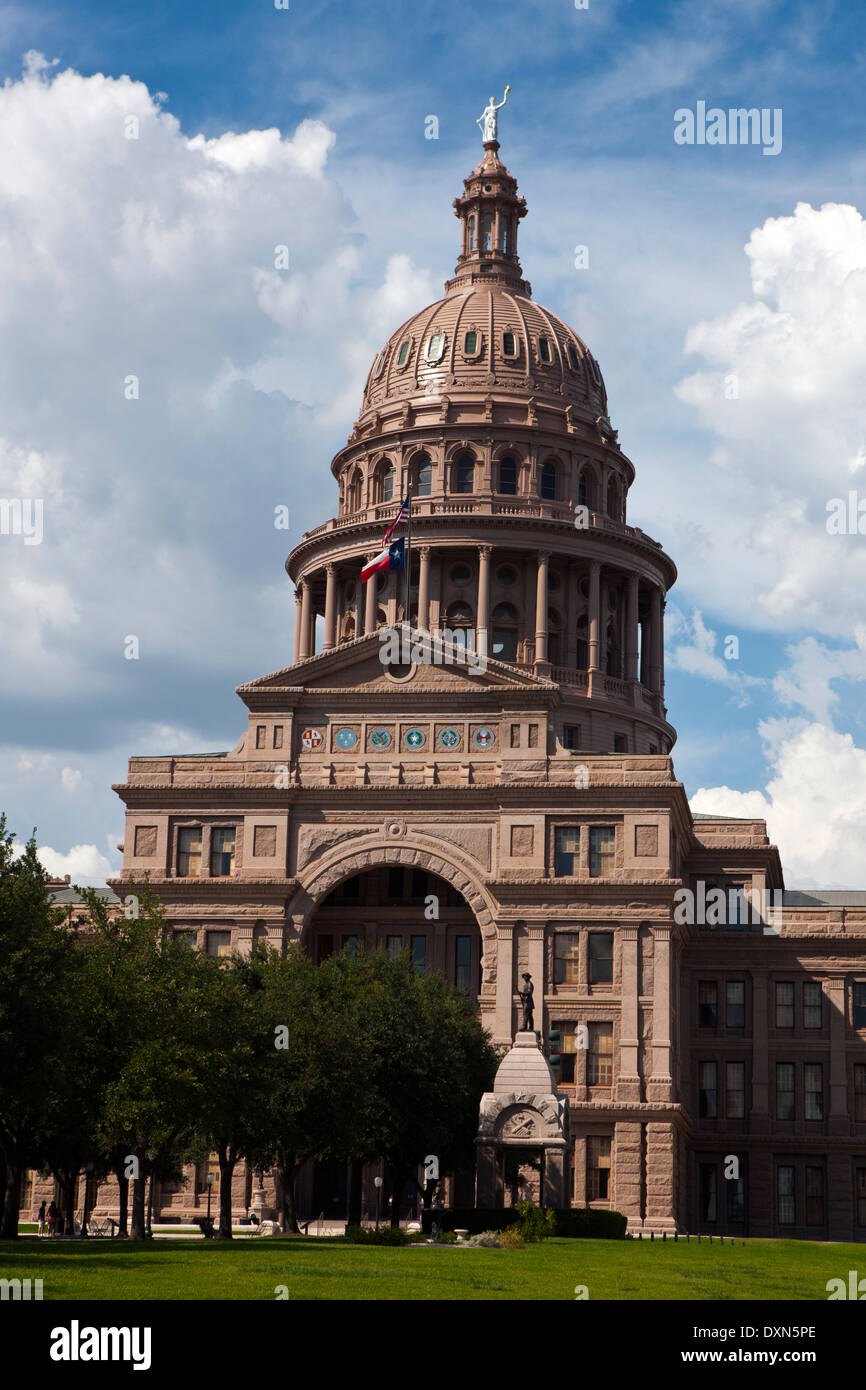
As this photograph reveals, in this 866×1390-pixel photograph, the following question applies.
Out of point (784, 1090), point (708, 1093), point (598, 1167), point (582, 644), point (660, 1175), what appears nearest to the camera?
point (660, 1175)

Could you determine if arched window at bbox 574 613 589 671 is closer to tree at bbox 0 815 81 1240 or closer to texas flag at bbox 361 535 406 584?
texas flag at bbox 361 535 406 584

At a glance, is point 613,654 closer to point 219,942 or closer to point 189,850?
point 189,850

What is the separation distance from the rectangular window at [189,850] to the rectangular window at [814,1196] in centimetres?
3087

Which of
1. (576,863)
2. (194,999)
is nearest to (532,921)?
(576,863)

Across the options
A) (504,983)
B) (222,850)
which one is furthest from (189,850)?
(504,983)

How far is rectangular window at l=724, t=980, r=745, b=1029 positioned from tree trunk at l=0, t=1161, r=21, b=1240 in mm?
41558

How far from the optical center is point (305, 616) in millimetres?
109500

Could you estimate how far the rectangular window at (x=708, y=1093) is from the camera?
280ft

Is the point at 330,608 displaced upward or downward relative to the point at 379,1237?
upward

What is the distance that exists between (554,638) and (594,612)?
111 inches

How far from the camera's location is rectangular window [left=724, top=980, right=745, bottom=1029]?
283 ft

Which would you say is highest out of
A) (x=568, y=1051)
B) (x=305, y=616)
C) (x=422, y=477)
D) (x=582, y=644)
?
(x=422, y=477)
